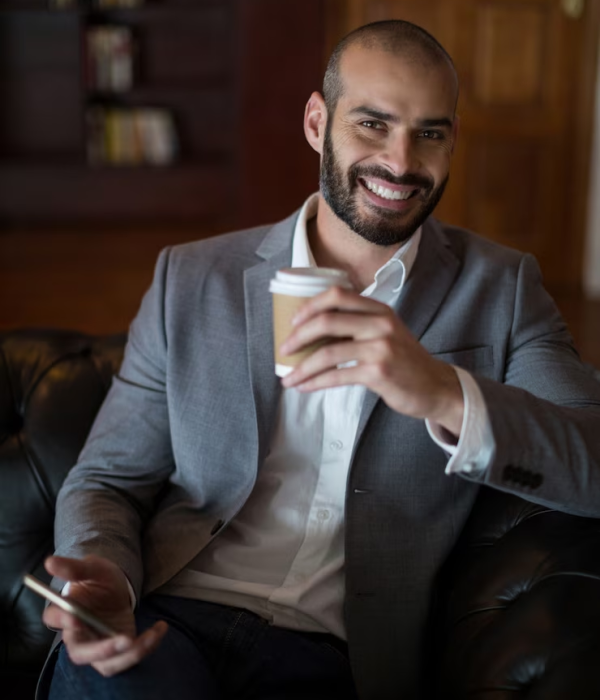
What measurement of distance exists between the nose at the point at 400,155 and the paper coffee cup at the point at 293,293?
1.23ft

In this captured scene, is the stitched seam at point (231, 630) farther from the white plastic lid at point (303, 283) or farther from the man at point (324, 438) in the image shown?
the white plastic lid at point (303, 283)

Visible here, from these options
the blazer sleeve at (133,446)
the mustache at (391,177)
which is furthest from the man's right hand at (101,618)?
the mustache at (391,177)

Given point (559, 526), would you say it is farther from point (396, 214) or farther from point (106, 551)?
point (106, 551)

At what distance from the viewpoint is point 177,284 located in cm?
163

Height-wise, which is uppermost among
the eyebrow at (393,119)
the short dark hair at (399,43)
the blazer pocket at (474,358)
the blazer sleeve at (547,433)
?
the short dark hair at (399,43)

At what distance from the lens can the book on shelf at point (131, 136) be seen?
6.14 m

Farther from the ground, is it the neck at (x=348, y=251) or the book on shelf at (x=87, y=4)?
the book on shelf at (x=87, y=4)

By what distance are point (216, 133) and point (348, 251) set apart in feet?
16.6

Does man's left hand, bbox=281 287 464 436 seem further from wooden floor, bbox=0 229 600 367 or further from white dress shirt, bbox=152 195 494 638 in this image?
wooden floor, bbox=0 229 600 367

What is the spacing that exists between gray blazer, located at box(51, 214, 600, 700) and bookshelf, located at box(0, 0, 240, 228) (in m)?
4.70

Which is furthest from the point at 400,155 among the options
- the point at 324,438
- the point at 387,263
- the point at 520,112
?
the point at 520,112

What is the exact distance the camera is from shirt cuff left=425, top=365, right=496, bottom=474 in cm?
128

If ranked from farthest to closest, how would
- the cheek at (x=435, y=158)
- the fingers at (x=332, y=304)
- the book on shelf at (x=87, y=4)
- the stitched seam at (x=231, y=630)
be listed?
the book on shelf at (x=87, y=4), the cheek at (x=435, y=158), the stitched seam at (x=231, y=630), the fingers at (x=332, y=304)

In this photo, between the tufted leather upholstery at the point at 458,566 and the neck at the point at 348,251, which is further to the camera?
the neck at the point at 348,251
